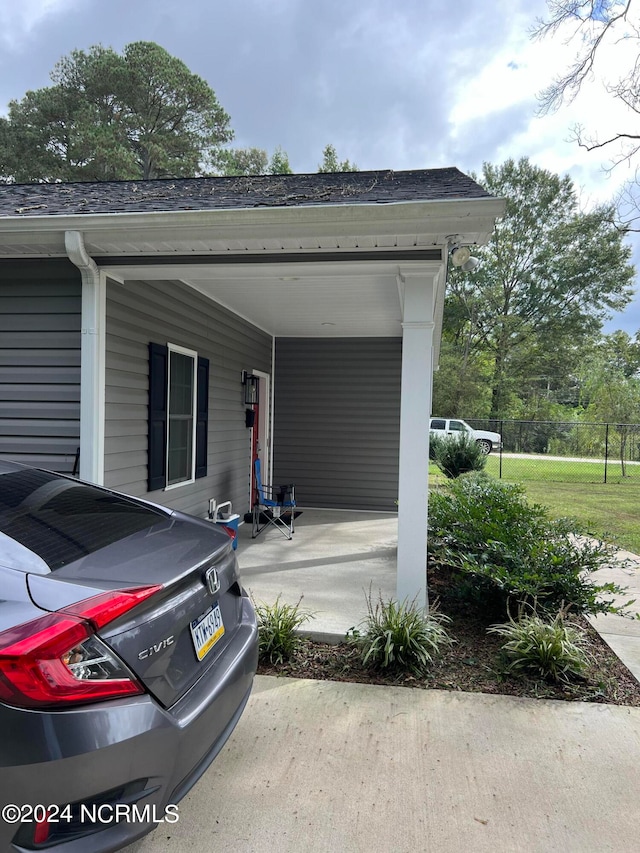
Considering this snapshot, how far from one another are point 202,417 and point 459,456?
5736 mm

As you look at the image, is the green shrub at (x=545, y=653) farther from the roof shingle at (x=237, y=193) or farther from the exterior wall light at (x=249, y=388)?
the exterior wall light at (x=249, y=388)

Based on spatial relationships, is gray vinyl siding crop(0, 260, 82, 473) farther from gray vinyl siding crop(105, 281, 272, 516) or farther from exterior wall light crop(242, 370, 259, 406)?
exterior wall light crop(242, 370, 259, 406)

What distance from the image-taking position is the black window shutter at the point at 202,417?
5660 mm

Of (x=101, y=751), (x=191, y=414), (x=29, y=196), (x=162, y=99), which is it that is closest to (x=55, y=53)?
(x=162, y=99)

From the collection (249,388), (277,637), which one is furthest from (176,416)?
(277,637)

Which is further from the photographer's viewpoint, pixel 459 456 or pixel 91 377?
pixel 459 456

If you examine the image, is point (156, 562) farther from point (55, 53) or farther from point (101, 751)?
point (55, 53)

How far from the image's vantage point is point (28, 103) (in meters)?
18.5

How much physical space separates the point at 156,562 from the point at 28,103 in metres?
22.3

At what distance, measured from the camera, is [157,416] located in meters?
4.72

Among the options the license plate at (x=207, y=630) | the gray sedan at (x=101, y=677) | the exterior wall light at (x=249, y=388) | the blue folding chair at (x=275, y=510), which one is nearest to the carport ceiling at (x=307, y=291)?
the exterior wall light at (x=249, y=388)

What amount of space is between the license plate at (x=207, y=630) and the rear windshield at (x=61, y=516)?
0.39 meters

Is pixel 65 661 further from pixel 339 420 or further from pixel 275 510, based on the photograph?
pixel 339 420

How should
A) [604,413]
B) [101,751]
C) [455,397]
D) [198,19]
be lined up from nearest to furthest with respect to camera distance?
[101,751] → [604,413] → [198,19] → [455,397]
